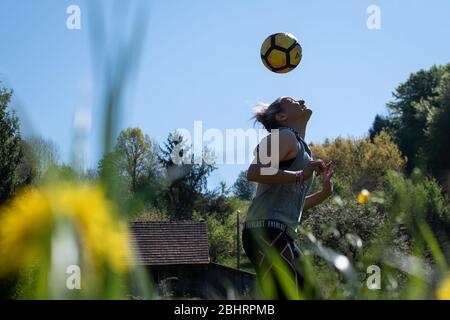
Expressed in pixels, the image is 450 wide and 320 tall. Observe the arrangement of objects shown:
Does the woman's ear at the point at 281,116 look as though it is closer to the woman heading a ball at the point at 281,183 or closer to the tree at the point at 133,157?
the woman heading a ball at the point at 281,183

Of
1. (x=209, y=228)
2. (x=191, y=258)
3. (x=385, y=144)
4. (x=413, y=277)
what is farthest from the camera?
(x=385, y=144)

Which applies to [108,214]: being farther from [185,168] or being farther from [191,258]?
[191,258]

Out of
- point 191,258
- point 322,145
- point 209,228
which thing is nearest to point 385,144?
point 322,145

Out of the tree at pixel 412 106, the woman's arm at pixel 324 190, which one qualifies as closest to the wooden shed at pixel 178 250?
the tree at pixel 412 106

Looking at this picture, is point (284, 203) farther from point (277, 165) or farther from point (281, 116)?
point (281, 116)

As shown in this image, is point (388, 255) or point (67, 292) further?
point (388, 255)

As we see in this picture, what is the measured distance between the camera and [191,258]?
117ft

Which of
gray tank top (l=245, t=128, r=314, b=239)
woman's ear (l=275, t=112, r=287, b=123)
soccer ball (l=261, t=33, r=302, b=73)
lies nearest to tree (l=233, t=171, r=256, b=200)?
gray tank top (l=245, t=128, r=314, b=239)

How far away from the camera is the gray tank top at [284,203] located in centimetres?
421

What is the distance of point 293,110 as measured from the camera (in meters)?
4.55

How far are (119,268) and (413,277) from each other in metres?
0.76

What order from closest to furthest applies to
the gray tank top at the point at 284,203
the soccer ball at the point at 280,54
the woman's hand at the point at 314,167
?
the woman's hand at the point at 314,167 < the gray tank top at the point at 284,203 < the soccer ball at the point at 280,54

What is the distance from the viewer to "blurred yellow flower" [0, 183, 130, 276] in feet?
2.79
